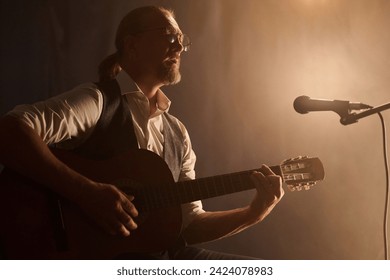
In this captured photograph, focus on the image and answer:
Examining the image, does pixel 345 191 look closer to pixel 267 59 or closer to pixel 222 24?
pixel 267 59

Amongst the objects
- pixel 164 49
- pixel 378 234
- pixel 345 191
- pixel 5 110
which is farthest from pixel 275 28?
pixel 5 110

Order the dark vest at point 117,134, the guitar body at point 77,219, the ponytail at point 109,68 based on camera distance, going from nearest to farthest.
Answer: the guitar body at point 77,219 → the dark vest at point 117,134 → the ponytail at point 109,68

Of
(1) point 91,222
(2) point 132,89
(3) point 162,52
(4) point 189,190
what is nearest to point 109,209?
(1) point 91,222

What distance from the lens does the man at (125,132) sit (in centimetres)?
98

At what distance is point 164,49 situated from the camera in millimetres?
1237

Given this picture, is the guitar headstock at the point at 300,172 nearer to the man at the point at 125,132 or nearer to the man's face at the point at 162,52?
the man at the point at 125,132

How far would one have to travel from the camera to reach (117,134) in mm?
1109

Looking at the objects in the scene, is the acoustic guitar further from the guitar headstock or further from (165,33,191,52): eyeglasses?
(165,33,191,52): eyeglasses

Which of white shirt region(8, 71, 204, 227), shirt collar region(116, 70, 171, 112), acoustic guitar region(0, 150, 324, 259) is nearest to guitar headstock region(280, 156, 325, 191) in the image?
acoustic guitar region(0, 150, 324, 259)

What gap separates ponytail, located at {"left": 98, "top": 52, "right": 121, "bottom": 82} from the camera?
1.20 meters

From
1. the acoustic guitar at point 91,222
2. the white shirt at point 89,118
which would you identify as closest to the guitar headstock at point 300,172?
the acoustic guitar at point 91,222

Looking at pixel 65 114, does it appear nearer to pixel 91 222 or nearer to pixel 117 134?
pixel 117 134

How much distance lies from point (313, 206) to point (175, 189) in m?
0.46

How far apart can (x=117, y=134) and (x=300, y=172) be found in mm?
481
